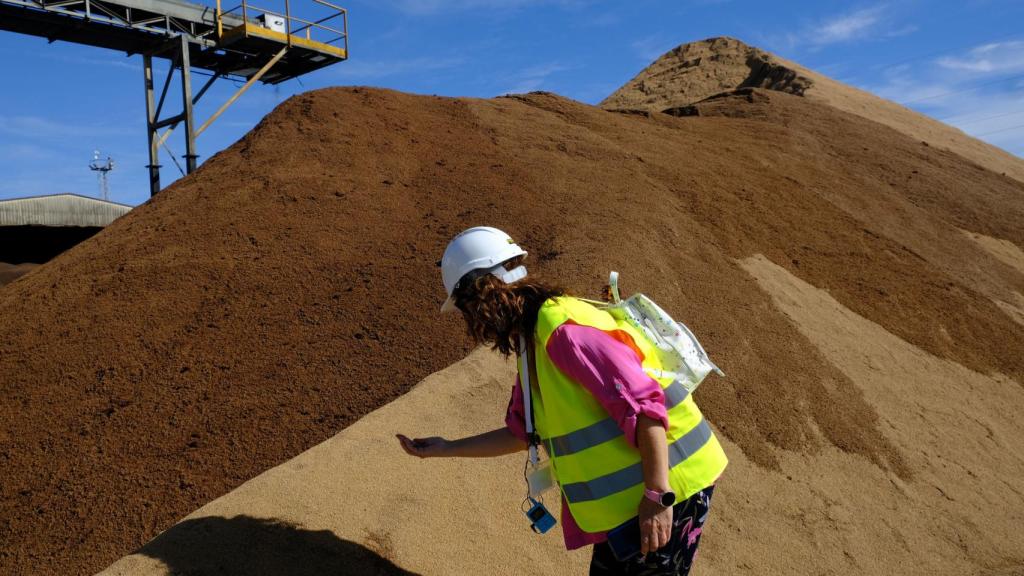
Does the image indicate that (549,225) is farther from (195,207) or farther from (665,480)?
(665,480)

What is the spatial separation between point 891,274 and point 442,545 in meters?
7.48

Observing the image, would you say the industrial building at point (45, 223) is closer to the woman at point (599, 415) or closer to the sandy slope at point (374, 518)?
the sandy slope at point (374, 518)

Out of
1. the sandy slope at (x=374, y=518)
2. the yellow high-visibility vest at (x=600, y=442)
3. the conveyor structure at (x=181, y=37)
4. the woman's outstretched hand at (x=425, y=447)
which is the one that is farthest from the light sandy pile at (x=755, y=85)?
the yellow high-visibility vest at (x=600, y=442)

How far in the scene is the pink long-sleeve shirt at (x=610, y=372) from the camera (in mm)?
2340

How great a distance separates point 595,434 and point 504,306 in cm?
53

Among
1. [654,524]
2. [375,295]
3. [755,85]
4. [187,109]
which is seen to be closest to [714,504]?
[654,524]

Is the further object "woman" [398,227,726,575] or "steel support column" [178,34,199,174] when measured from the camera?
"steel support column" [178,34,199,174]

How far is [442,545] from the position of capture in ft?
12.7

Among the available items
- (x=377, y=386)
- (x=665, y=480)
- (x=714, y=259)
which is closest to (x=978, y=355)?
(x=714, y=259)

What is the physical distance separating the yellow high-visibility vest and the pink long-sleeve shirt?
0.18 ft

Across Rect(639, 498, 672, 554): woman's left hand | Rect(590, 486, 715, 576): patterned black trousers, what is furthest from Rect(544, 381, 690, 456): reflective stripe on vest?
Rect(590, 486, 715, 576): patterned black trousers

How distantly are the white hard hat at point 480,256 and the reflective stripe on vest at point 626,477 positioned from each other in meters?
0.75

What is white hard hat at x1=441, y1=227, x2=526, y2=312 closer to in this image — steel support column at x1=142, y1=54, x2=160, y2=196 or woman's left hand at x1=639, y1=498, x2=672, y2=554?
woman's left hand at x1=639, y1=498, x2=672, y2=554

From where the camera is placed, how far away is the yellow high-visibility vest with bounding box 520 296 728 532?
2469mm
